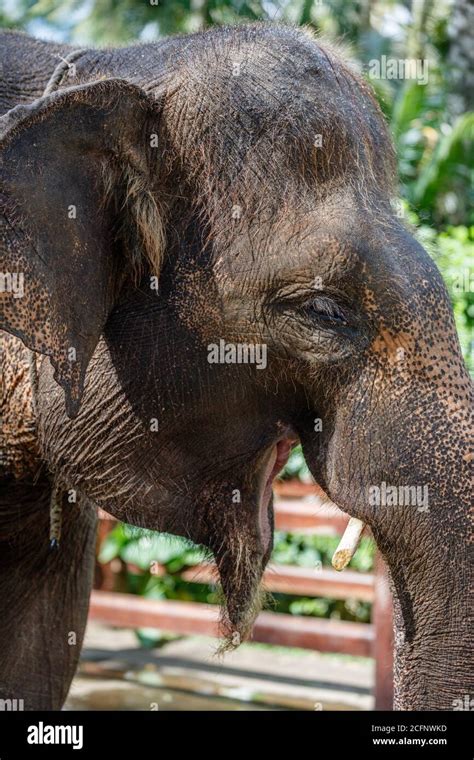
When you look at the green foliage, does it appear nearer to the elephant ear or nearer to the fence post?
the fence post

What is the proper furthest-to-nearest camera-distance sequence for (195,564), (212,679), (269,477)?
1. (195,564)
2. (212,679)
3. (269,477)

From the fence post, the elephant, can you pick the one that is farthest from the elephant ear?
the fence post

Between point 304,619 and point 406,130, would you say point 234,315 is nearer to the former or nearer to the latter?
point 304,619

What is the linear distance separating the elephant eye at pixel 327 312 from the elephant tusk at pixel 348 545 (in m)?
0.42

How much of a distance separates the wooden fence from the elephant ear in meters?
4.19

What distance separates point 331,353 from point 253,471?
40cm

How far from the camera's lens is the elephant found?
237cm

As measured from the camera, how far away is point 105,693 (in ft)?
24.9

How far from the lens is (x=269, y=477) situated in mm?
2793

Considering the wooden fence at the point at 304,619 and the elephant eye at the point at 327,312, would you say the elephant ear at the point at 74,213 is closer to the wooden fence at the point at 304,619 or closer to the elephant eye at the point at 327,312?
the elephant eye at the point at 327,312

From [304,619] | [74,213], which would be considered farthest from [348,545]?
[304,619]

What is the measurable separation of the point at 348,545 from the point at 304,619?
5579 mm

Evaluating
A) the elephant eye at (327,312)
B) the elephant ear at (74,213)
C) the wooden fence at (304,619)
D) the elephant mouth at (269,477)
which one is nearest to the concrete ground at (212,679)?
the wooden fence at (304,619)
